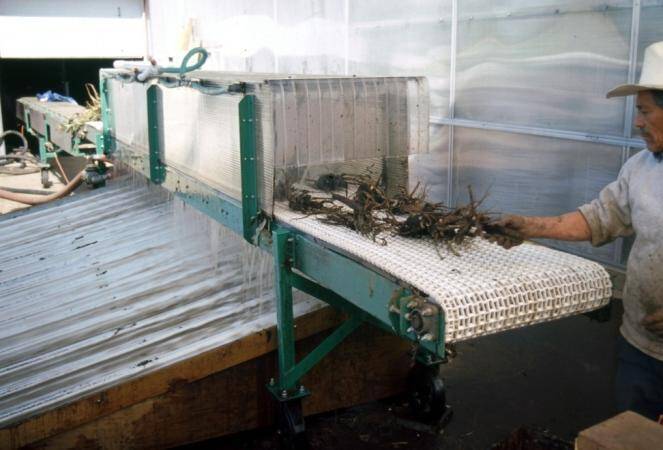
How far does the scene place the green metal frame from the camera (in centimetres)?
204

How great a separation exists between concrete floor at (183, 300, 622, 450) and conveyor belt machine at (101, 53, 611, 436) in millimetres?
216

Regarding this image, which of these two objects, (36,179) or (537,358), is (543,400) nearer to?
(537,358)

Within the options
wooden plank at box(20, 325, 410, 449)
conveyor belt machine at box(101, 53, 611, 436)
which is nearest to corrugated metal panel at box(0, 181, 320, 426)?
wooden plank at box(20, 325, 410, 449)

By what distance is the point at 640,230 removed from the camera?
8.16 ft

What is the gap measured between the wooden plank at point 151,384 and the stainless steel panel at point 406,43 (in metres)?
2.27

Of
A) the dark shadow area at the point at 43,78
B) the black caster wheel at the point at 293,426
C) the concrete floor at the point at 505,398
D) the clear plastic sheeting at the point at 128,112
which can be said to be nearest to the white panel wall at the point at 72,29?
the dark shadow area at the point at 43,78

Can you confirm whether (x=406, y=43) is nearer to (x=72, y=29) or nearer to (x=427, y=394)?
(x=427, y=394)

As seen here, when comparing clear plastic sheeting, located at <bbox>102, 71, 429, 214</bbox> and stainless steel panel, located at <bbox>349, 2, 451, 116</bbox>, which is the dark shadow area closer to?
stainless steel panel, located at <bbox>349, 2, 451, 116</bbox>

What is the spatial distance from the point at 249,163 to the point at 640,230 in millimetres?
1561

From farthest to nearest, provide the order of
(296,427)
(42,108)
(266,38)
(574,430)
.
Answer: (42,108)
(266,38)
(574,430)
(296,427)

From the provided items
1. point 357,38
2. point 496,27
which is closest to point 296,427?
point 496,27

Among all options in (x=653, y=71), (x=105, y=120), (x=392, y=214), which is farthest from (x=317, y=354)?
(x=105, y=120)

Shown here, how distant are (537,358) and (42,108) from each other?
6669 millimetres

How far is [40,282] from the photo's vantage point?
13.8 ft
